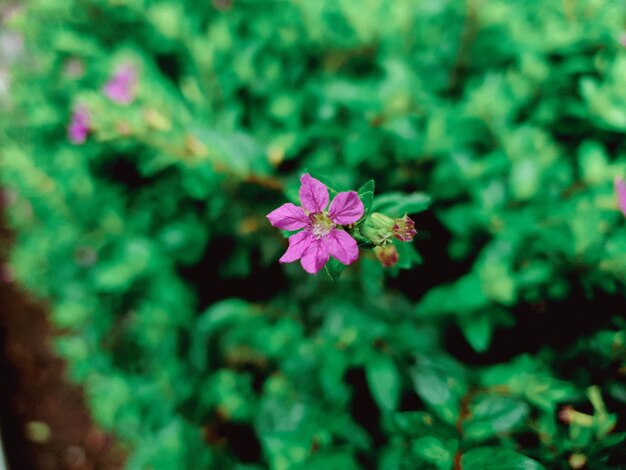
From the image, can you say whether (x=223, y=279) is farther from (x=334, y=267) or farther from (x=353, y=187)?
(x=334, y=267)

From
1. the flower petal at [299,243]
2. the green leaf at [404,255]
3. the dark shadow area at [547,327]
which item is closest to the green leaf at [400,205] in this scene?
the green leaf at [404,255]

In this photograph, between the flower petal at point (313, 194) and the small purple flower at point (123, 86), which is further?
the small purple flower at point (123, 86)

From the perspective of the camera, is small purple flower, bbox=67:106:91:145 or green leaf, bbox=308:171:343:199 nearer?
green leaf, bbox=308:171:343:199

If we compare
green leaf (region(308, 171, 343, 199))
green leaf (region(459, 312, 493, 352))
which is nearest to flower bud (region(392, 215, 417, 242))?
green leaf (region(308, 171, 343, 199))

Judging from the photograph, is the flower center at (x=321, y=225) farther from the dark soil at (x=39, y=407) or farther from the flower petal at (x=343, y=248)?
the dark soil at (x=39, y=407)

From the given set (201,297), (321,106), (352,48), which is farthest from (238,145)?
(201,297)

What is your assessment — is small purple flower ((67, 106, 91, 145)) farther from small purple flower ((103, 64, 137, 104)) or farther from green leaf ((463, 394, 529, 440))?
green leaf ((463, 394, 529, 440))

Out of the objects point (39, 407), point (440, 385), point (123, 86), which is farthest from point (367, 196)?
point (39, 407)
